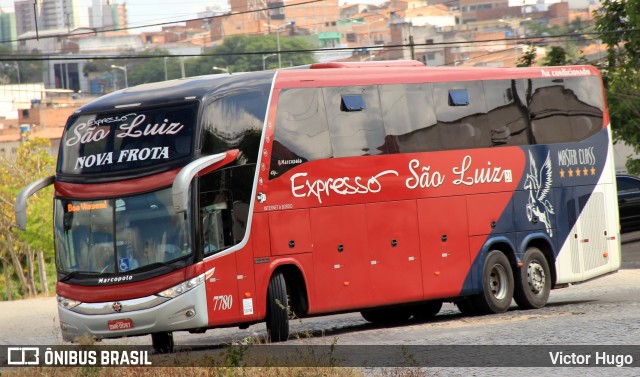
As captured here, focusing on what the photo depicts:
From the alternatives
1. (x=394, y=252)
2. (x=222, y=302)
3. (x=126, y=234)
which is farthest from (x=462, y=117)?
(x=126, y=234)

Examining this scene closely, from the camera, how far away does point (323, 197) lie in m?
17.3

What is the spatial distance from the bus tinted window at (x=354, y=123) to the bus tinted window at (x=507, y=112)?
262 centimetres

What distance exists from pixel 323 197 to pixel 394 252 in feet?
5.44

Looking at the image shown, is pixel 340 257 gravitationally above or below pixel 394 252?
above

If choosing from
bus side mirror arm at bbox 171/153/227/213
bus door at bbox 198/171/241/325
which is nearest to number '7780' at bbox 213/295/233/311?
bus door at bbox 198/171/241/325

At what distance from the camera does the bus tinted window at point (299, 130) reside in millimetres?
16844

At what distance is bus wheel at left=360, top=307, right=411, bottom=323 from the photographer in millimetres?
20953

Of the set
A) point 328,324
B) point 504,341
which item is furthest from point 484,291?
point 504,341

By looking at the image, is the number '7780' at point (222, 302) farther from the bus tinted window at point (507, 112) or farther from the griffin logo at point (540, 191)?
the griffin logo at point (540, 191)

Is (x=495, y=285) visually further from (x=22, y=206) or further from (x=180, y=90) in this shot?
(x=22, y=206)

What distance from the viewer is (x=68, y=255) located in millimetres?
16094

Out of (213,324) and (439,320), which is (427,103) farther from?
(213,324)

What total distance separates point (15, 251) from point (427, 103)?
154 feet

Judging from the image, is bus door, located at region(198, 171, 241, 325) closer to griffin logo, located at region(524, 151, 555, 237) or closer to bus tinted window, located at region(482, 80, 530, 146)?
bus tinted window, located at region(482, 80, 530, 146)
